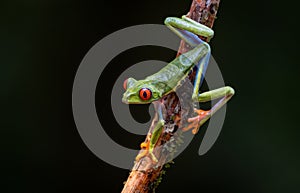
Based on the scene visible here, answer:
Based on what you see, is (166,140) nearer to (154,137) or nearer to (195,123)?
(154,137)

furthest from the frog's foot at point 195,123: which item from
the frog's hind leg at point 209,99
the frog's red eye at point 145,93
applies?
the frog's red eye at point 145,93

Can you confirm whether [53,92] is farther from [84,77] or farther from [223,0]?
[223,0]

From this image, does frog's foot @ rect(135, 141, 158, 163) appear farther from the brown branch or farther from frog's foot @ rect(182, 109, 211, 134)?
frog's foot @ rect(182, 109, 211, 134)

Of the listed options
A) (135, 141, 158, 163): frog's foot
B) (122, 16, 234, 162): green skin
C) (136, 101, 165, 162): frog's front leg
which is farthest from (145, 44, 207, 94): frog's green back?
(135, 141, 158, 163): frog's foot

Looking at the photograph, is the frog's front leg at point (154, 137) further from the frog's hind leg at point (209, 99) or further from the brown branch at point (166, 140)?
the frog's hind leg at point (209, 99)

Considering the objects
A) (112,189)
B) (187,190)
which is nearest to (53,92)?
(112,189)

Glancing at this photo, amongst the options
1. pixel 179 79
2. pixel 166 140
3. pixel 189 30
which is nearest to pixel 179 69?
pixel 179 79
